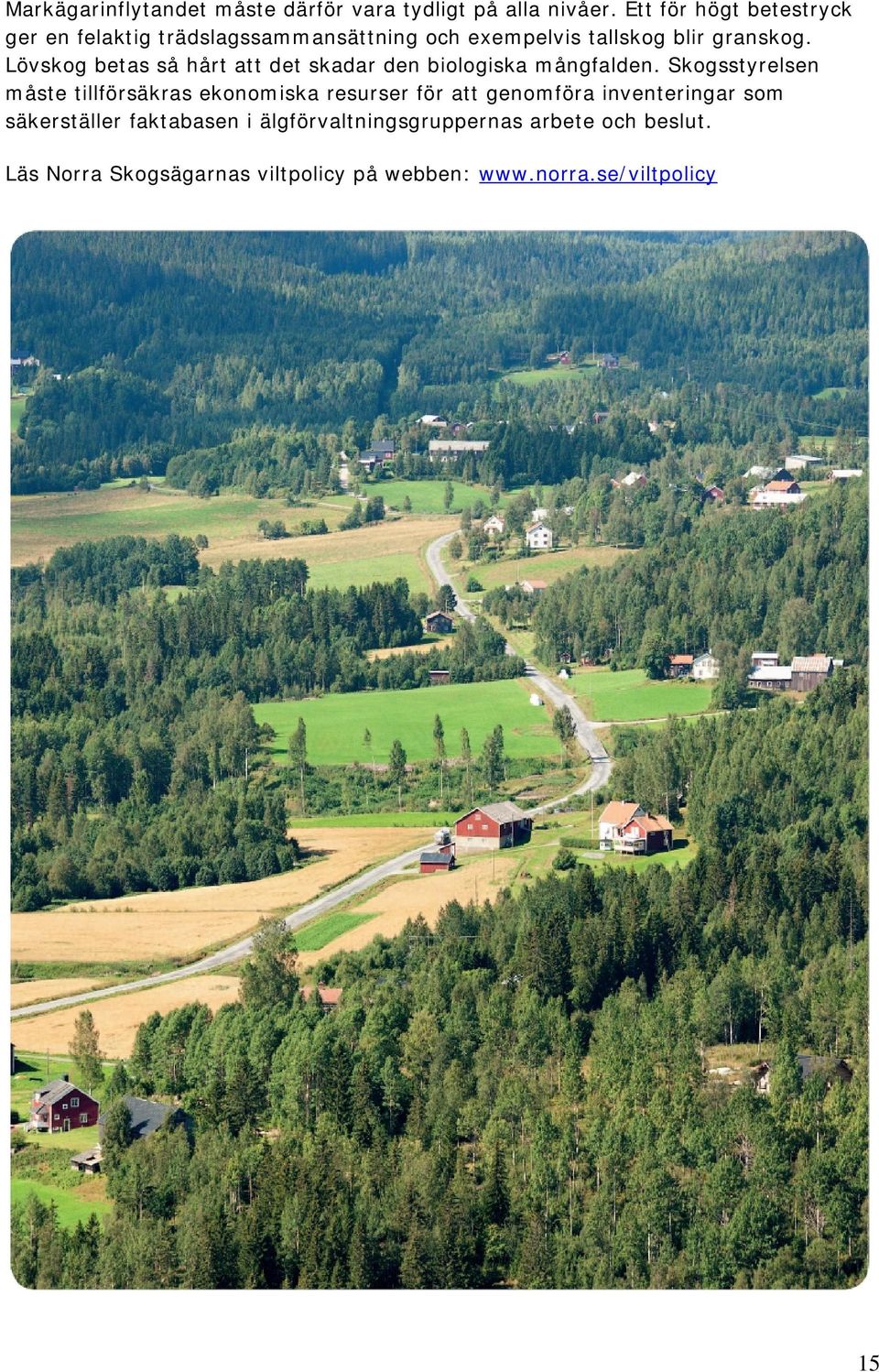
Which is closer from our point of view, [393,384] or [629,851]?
[629,851]

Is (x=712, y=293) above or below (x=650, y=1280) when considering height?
above

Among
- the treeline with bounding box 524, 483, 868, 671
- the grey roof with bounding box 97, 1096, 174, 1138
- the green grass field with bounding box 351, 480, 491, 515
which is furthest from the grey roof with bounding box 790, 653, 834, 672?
the grey roof with bounding box 97, 1096, 174, 1138

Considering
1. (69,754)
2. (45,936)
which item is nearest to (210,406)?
(69,754)

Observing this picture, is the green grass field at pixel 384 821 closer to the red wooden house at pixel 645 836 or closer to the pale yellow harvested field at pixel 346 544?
the red wooden house at pixel 645 836

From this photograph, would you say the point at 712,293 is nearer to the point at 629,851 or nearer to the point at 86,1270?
the point at 629,851

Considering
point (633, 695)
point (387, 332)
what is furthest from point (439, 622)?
point (387, 332)

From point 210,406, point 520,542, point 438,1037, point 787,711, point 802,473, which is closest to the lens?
point 438,1037

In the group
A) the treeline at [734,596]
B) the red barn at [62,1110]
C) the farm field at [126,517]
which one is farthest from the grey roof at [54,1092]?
the farm field at [126,517]

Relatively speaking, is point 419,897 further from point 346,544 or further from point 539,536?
point 539,536
